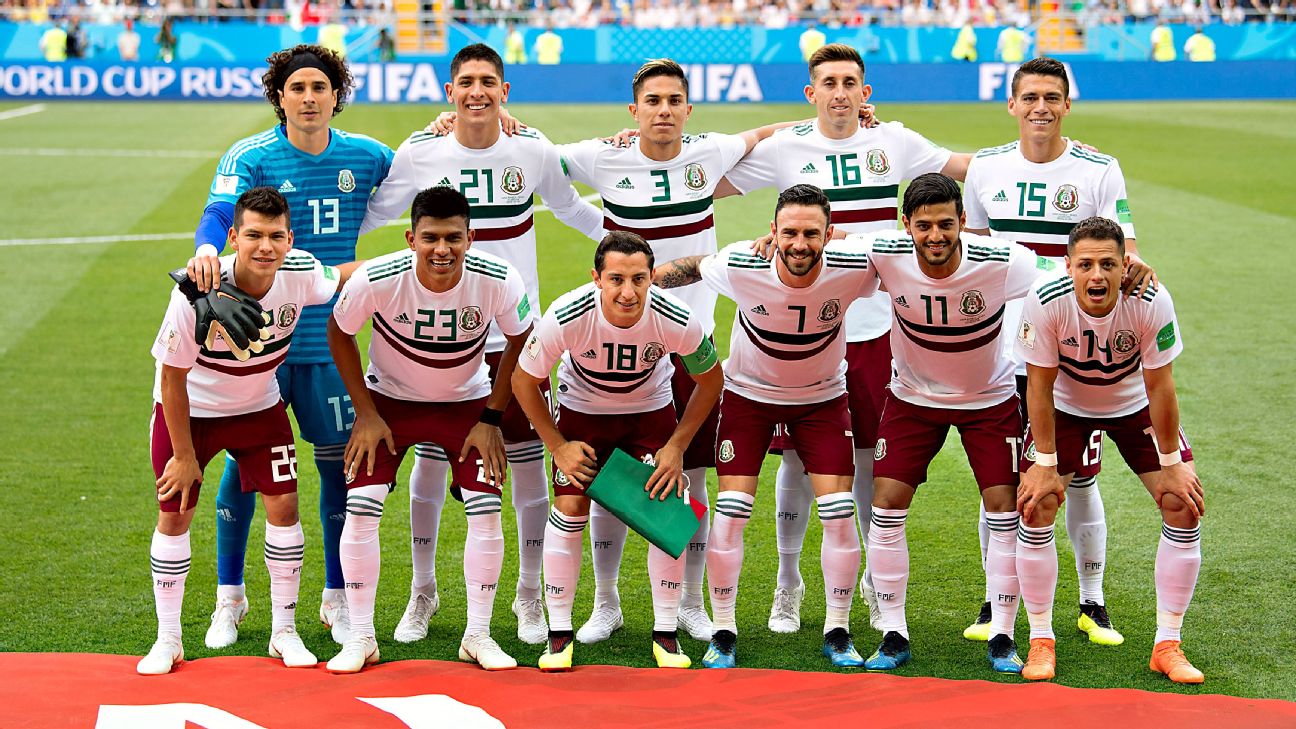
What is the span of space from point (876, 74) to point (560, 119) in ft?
25.2

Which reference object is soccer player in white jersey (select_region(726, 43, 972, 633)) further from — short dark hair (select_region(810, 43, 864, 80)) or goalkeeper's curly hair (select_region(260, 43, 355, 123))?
goalkeeper's curly hair (select_region(260, 43, 355, 123))

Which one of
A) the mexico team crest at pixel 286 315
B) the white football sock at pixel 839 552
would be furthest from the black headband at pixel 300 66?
the white football sock at pixel 839 552

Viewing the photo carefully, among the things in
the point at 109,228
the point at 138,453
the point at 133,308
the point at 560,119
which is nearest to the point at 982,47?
the point at 560,119

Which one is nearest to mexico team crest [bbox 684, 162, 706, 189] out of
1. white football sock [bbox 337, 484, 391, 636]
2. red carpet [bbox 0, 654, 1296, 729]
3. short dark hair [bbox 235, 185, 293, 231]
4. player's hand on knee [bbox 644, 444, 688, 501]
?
player's hand on knee [bbox 644, 444, 688, 501]

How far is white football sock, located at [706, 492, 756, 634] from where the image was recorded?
5.98m

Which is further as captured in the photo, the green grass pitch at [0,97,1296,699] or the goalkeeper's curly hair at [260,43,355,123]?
the goalkeeper's curly hair at [260,43,355,123]

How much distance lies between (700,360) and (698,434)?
575 millimetres

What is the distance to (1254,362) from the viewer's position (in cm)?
1089

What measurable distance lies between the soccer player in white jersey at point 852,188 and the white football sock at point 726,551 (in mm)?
535

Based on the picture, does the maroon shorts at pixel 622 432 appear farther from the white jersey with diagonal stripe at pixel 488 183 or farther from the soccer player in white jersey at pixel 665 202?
the white jersey with diagonal stripe at pixel 488 183

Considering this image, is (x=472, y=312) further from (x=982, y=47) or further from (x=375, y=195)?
(x=982, y=47)

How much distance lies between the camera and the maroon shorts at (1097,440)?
591cm

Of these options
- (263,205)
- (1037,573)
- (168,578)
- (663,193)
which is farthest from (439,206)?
(1037,573)

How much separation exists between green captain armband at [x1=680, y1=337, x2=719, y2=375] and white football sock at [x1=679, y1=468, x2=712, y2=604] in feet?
2.30
